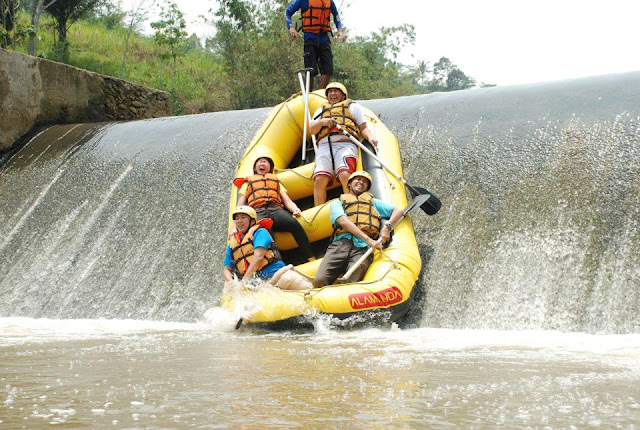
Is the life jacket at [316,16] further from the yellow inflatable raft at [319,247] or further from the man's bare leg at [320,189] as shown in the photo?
the man's bare leg at [320,189]

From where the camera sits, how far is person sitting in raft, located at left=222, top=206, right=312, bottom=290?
18.6ft

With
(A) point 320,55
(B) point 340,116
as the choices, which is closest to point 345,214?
(B) point 340,116

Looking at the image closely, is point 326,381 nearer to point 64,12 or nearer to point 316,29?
point 316,29

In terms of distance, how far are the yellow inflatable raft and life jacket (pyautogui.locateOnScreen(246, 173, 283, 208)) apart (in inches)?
11.7

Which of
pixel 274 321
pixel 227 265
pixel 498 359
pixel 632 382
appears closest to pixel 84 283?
pixel 227 265

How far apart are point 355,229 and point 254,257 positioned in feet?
2.59

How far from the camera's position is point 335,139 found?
22.3ft

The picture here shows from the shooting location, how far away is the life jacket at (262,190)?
20.6 feet

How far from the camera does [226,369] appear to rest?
346 centimetres

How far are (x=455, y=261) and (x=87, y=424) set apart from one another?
3.98m

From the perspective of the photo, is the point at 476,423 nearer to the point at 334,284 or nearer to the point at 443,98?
the point at 334,284

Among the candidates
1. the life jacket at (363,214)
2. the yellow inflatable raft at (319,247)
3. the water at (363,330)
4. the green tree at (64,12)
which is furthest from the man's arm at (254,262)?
the green tree at (64,12)

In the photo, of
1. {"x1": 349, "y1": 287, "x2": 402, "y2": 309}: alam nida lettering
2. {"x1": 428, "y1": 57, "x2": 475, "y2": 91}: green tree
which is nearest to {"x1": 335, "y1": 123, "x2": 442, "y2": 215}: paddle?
{"x1": 349, "y1": 287, "x2": 402, "y2": 309}: alam nida lettering

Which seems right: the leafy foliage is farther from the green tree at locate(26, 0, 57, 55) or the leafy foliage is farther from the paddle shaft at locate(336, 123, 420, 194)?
the paddle shaft at locate(336, 123, 420, 194)
